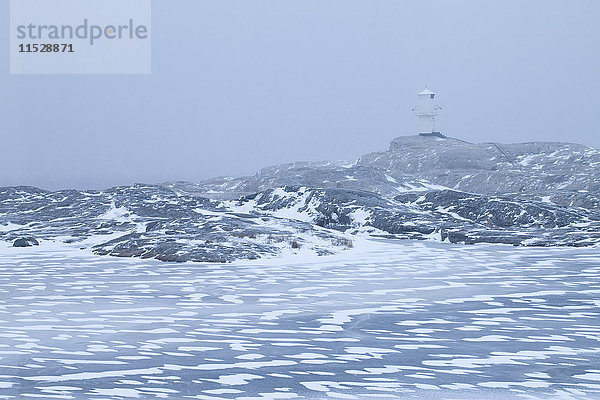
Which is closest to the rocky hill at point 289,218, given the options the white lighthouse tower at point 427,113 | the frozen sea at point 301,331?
the frozen sea at point 301,331

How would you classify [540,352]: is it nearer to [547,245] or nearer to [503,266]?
[503,266]

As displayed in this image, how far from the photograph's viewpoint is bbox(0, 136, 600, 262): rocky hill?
20938 millimetres

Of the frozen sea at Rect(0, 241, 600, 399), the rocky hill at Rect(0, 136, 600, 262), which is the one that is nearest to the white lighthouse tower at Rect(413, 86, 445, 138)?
the rocky hill at Rect(0, 136, 600, 262)

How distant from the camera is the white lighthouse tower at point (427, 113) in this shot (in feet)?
213

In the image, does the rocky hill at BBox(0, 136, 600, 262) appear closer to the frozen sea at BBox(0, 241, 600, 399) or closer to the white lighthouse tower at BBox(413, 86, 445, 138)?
the frozen sea at BBox(0, 241, 600, 399)

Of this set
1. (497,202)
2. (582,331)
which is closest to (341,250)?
(497,202)

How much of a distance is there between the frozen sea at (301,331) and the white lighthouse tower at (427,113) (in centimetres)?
4791

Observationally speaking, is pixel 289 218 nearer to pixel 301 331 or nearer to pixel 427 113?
pixel 301 331

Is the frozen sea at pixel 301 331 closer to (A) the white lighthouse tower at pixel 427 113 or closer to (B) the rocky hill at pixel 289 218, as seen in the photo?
(B) the rocky hill at pixel 289 218

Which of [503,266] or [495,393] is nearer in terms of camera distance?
[495,393]

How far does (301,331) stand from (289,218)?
694 inches

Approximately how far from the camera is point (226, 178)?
57.7 metres

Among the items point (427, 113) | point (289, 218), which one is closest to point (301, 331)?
point (289, 218)

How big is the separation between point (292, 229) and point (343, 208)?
5800 millimetres
